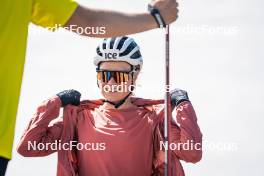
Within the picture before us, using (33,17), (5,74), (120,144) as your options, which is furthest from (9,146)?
(120,144)

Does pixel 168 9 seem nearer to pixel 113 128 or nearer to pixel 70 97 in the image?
pixel 113 128

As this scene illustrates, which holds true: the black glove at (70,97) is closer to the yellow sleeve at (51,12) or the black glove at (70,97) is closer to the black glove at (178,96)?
the black glove at (178,96)

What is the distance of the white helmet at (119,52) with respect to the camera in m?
7.70

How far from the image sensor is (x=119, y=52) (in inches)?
304

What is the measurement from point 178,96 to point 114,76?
31.1 inches

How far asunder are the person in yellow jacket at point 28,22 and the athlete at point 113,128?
2.78 meters

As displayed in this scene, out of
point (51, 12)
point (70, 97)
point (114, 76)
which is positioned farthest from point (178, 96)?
point (51, 12)

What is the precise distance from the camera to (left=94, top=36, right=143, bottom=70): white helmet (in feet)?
25.3

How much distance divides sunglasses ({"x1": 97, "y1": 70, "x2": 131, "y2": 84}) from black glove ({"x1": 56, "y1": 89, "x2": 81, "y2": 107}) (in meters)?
0.43

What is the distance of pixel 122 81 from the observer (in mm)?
7516

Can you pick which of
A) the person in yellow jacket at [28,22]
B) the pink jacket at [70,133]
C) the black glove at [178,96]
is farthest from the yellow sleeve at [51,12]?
the black glove at [178,96]

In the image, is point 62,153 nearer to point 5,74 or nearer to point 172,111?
point 172,111

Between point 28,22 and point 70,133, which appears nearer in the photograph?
point 28,22

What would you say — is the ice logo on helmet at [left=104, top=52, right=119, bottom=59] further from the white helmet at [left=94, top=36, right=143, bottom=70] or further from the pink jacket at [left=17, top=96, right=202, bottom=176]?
the pink jacket at [left=17, top=96, right=202, bottom=176]
